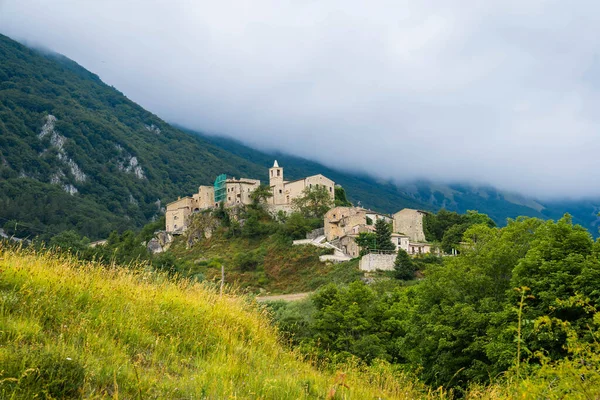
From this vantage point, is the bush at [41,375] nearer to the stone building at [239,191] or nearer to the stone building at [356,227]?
the stone building at [356,227]

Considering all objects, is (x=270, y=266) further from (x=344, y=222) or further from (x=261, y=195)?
(x=261, y=195)

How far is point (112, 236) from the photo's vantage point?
294 feet

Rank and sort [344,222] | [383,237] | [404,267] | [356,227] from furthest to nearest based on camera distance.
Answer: [344,222] < [356,227] < [383,237] < [404,267]

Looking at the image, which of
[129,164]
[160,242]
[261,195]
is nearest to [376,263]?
[261,195]

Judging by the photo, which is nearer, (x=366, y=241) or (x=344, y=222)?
(x=366, y=241)

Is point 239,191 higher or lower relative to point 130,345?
lower

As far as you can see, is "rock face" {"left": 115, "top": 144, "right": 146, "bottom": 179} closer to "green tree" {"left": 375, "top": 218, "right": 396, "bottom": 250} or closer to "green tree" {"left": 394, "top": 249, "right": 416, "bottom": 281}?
"green tree" {"left": 375, "top": 218, "right": 396, "bottom": 250}

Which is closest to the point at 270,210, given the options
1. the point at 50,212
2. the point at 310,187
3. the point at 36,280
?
the point at 310,187

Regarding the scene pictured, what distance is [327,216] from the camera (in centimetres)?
7456

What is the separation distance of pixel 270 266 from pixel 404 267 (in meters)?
19.9

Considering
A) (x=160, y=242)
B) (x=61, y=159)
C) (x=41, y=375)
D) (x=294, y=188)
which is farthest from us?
(x=61, y=159)

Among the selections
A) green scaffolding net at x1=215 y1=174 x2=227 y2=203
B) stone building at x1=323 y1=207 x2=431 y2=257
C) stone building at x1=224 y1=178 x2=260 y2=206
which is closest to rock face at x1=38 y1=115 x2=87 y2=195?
green scaffolding net at x1=215 y1=174 x2=227 y2=203

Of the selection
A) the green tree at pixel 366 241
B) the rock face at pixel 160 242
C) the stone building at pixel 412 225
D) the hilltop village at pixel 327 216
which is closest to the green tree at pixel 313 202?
the hilltop village at pixel 327 216

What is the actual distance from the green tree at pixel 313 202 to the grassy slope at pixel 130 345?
72.9 metres
